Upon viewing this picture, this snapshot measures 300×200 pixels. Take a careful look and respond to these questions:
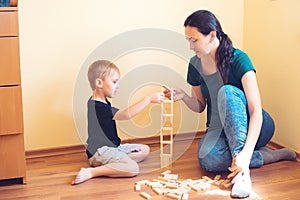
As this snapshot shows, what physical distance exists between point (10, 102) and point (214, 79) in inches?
31.0

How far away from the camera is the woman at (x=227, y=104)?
153cm

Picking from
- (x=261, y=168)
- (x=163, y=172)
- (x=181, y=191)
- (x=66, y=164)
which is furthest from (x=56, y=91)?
(x=261, y=168)

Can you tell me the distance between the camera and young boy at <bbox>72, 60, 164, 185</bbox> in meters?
1.69

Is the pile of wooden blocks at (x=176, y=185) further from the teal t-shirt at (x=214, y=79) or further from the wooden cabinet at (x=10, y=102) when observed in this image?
the wooden cabinet at (x=10, y=102)

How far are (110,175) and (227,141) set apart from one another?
1.56 feet

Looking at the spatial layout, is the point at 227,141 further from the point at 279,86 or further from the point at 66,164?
the point at 66,164

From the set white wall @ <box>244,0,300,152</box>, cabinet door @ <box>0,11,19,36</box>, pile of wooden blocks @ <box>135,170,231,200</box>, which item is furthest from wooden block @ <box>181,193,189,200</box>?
cabinet door @ <box>0,11,19,36</box>

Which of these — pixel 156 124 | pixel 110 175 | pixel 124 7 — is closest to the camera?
pixel 110 175

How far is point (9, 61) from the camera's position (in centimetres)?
146

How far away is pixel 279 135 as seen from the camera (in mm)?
1947

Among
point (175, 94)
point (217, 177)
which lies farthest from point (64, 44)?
point (217, 177)

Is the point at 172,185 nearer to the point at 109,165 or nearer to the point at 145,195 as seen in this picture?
the point at 145,195

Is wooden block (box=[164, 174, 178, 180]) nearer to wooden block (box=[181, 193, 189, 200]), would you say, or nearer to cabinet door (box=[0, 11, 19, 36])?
wooden block (box=[181, 193, 189, 200])

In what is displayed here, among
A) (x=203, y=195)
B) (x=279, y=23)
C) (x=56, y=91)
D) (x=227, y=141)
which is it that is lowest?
(x=203, y=195)
